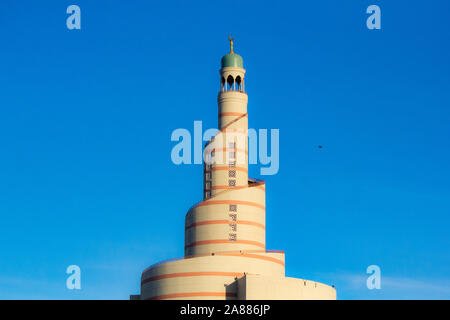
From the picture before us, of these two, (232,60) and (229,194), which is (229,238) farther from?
(232,60)

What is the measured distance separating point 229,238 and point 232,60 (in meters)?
25.2

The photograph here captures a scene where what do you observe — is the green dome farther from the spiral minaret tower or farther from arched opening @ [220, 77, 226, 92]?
arched opening @ [220, 77, 226, 92]

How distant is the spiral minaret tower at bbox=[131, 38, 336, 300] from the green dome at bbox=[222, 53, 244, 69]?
0.07m

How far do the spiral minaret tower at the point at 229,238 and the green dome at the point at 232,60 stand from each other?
0.07m

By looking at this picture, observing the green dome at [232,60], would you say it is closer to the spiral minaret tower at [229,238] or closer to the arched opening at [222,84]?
the spiral minaret tower at [229,238]

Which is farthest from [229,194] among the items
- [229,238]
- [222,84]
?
[222,84]

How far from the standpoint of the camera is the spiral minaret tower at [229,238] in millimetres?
101688

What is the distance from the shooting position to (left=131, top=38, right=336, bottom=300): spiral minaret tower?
102 m

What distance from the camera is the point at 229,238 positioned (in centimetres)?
10812
